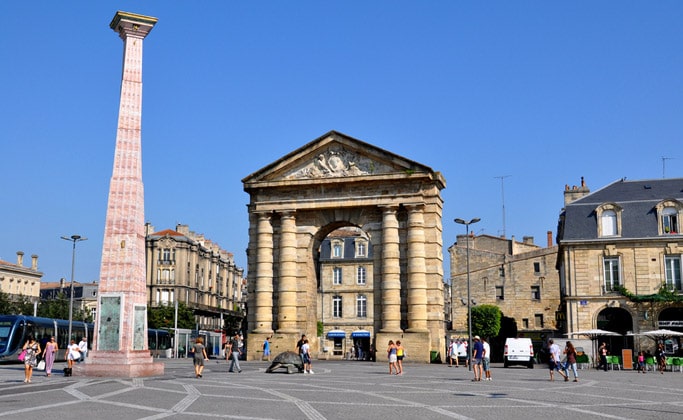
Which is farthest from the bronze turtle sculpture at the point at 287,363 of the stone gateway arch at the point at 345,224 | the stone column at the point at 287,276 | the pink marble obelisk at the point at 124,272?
the stone column at the point at 287,276

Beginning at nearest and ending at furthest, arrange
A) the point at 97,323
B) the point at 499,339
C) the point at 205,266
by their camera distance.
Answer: the point at 97,323
the point at 499,339
the point at 205,266

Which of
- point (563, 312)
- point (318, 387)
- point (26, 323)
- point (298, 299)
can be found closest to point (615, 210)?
point (563, 312)

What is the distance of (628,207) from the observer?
50.8 meters

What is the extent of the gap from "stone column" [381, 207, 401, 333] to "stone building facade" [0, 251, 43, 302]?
233 ft

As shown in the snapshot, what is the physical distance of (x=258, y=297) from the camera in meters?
45.4

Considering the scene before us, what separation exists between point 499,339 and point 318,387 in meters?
52.2

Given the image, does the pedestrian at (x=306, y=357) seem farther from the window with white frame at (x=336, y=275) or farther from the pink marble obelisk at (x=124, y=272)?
the window with white frame at (x=336, y=275)

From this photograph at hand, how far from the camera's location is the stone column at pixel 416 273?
139 feet

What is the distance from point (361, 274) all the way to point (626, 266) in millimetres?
32093

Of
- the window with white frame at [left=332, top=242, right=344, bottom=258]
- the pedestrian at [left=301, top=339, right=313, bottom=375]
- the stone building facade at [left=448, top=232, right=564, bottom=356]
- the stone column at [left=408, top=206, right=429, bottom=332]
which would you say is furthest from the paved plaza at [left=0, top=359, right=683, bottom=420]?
the window with white frame at [left=332, top=242, right=344, bottom=258]

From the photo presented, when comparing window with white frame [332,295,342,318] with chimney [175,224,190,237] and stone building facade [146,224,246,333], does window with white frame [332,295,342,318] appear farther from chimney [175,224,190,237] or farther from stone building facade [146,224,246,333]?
chimney [175,224,190,237]

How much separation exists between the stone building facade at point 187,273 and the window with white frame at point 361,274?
84.2 ft

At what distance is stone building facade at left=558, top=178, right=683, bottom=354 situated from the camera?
157 ft

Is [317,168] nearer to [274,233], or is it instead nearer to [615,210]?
[274,233]
